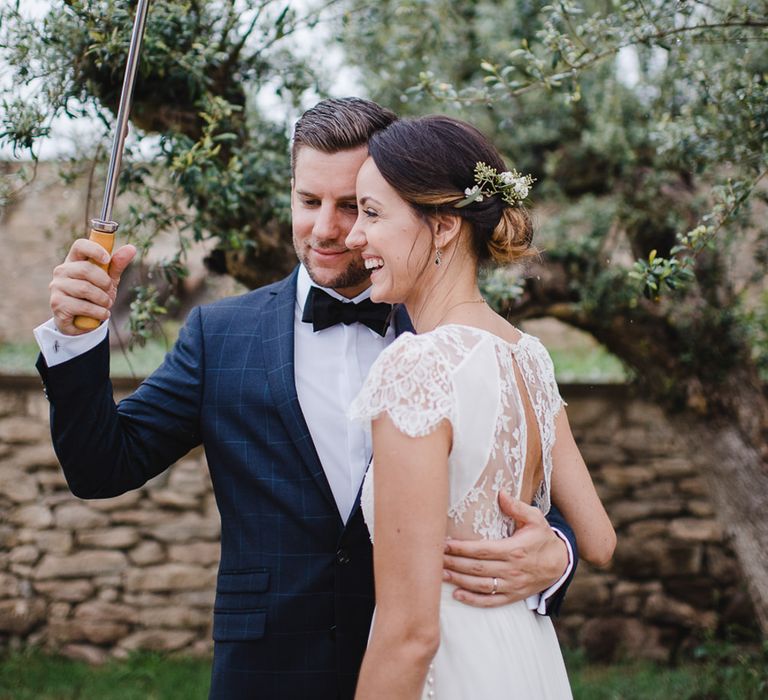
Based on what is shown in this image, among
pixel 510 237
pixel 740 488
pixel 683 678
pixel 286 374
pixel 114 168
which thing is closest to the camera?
pixel 114 168

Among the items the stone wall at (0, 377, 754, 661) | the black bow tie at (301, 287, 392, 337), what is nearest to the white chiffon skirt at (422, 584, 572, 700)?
the black bow tie at (301, 287, 392, 337)

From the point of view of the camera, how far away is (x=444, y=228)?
6.28ft

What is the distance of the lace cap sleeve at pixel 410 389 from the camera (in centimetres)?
158

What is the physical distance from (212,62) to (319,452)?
168cm

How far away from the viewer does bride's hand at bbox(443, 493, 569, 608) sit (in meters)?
1.77

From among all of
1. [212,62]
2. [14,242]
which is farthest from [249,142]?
[14,242]

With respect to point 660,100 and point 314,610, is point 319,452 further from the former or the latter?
point 660,100

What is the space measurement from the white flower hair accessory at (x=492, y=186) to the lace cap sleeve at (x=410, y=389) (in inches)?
15.4

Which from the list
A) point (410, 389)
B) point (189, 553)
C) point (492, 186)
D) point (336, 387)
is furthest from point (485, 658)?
point (189, 553)

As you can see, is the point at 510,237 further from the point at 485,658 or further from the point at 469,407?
the point at 485,658

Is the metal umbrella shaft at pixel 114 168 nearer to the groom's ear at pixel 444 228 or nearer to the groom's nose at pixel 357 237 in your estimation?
the groom's nose at pixel 357 237

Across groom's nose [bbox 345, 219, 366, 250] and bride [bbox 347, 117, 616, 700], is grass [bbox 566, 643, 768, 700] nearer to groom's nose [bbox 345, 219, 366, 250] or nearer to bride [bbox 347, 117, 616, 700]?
bride [bbox 347, 117, 616, 700]

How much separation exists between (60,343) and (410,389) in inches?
32.7

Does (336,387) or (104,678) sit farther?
(104,678)
